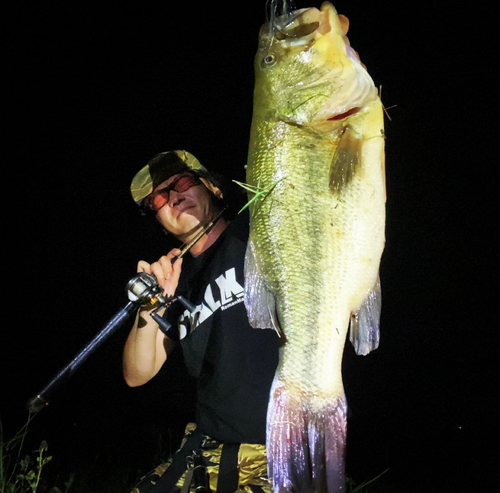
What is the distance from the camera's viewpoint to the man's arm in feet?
7.03

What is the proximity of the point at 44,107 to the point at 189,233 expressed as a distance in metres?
8.68

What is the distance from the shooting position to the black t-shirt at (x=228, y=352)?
74.9 inches

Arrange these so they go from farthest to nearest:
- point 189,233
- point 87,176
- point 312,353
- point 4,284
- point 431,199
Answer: point 87,176
point 4,284
point 431,199
point 189,233
point 312,353

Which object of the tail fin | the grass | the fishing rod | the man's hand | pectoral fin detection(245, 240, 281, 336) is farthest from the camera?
the grass

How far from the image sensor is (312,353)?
123cm

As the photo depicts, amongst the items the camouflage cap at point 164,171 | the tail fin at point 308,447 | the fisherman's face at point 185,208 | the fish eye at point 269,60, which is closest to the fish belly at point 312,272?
the tail fin at point 308,447

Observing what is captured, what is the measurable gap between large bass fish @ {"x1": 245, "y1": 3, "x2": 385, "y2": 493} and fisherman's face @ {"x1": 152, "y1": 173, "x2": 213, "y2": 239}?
3.66 feet

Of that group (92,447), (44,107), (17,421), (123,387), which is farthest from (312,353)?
(44,107)

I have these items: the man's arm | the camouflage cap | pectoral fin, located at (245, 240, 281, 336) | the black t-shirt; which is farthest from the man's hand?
pectoral fin, located at (245, 240, 281, 336)

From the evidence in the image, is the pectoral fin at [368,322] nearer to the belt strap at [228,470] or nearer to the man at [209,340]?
the man at [209,340]

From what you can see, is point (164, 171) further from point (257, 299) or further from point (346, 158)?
point (346, 158)

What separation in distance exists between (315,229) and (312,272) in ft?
0.49

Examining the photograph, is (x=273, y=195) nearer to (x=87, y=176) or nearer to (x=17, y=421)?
(x=17, y=421)

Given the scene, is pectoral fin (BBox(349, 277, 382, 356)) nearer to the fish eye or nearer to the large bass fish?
the large bass fish
